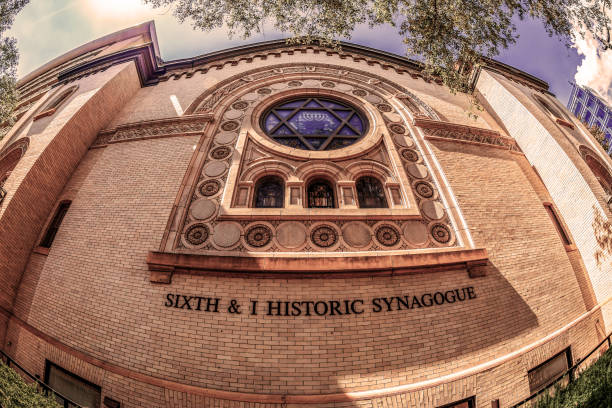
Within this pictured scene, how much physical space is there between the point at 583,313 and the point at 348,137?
705 centimetres

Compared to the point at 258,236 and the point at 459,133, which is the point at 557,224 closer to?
the point at 459,133

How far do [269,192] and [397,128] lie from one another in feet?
15.2

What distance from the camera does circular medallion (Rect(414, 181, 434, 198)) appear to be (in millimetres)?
5855

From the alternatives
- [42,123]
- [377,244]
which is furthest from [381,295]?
[42,123]

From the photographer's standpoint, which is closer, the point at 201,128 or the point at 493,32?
the point at 493,32

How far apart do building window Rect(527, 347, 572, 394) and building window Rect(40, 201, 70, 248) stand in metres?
11.1

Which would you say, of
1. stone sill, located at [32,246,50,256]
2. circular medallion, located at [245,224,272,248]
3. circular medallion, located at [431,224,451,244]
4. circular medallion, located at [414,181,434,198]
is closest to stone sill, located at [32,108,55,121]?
stone sill, located at [32,246,50,256]

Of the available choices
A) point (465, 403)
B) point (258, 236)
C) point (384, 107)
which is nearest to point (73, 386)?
point (258, 236)

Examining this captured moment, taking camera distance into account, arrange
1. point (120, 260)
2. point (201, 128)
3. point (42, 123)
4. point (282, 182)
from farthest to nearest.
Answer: point (42, 123) → point (201, 128) → point (282, 182) → point (120, 260)

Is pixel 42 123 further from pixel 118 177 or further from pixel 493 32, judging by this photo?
pixel 493 32

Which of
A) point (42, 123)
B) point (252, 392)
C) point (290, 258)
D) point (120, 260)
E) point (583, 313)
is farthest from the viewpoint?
point (42, 123)

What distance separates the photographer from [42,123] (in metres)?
7.41

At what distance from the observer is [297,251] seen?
473cm

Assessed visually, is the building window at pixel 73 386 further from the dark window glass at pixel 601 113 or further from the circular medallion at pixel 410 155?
the dark window glass at pixel 601 113
